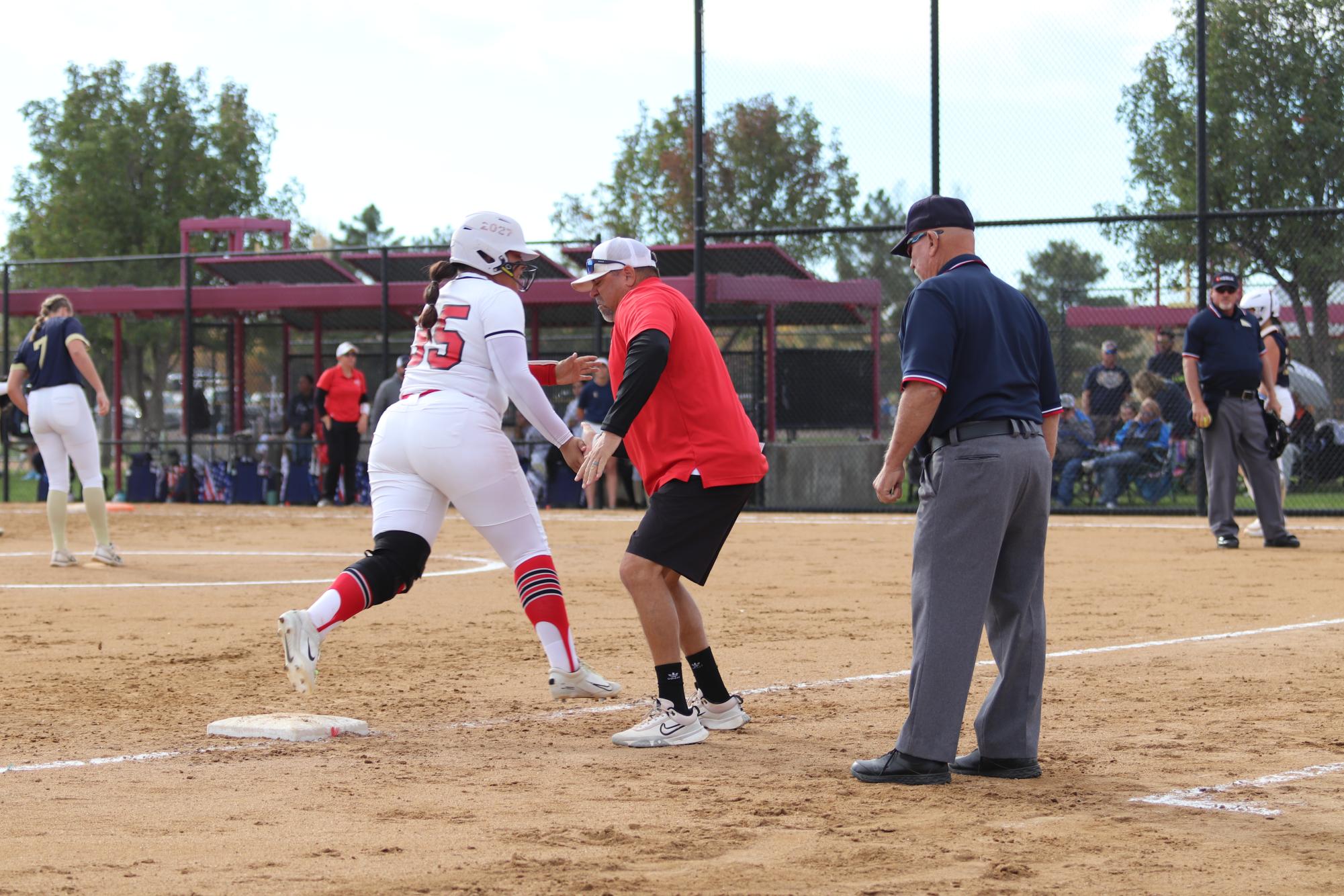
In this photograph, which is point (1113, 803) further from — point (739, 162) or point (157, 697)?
point (739, 162)

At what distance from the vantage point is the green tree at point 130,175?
1291 inches

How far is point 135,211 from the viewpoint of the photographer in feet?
110

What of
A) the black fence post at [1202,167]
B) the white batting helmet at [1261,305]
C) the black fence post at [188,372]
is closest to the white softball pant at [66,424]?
the white batting helmet at [1261,305]

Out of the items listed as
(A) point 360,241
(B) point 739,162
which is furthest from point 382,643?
(A) point 360,241

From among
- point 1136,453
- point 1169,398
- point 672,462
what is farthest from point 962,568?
point 1169,398

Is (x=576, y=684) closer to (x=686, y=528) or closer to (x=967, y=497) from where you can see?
(x=686, y=528)

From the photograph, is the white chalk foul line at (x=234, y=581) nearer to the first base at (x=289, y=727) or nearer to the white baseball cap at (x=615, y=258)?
the first base at (x=289, y=727)

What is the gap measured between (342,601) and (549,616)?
2.74 ft

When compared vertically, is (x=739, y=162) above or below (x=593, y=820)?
above

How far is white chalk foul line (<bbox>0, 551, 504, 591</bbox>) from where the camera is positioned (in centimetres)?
1119

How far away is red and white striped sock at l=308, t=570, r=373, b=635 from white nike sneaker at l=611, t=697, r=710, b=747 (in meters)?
1.11

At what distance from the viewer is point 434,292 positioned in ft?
21.5

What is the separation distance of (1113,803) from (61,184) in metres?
32.5

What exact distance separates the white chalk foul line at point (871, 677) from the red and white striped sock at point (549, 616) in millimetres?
256
